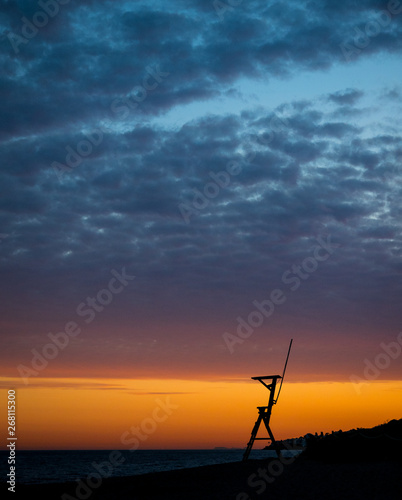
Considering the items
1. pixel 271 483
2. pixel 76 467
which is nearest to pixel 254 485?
pixel 271 483

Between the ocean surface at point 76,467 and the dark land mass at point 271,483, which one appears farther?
the ocean surface at point 76,467

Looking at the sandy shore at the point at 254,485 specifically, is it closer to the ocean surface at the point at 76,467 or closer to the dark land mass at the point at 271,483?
the dark land mass at the point at 271,483

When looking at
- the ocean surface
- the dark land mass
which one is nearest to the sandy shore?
the dark land mass

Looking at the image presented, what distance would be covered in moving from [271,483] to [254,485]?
0.69 metres

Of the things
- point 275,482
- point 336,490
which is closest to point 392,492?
point 336,490

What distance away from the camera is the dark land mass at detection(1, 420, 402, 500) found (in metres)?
16.3

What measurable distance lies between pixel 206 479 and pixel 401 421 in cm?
1409

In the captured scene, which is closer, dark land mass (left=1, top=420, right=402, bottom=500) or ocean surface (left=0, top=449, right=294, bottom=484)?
dark land mass (left=1, top=420, right=402, bottom=500)

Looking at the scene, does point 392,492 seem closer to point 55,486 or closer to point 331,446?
point 331,446

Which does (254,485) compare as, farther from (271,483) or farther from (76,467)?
(76,467)

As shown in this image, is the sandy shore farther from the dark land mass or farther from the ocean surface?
the ocean surface

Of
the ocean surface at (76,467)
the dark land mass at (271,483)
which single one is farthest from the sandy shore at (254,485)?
the ocean surface at (76,467)

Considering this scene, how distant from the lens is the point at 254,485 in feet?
58.3

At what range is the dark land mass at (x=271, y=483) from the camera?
53.4ft
